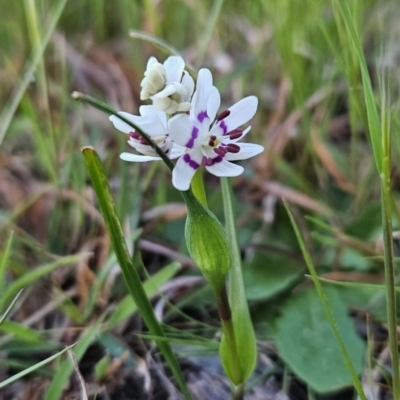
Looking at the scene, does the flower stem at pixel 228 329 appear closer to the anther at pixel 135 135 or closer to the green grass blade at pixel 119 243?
the green grass blade at pixel 119 243

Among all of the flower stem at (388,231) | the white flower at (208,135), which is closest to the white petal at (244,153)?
the white flower at (208,135)

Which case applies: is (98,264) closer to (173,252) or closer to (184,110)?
(173,252)

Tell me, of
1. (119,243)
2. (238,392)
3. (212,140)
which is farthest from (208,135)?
(238,392)

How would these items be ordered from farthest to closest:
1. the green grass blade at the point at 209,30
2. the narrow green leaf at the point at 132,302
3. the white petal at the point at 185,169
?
the green grass blade at the point at 209,30 → the narrow green leaf at the point at 132,302 → the white petal at the point at 185,169

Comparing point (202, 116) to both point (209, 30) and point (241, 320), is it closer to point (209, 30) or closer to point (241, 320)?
point (241, 320)

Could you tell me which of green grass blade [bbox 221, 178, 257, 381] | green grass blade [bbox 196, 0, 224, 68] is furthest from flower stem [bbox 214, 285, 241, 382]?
green grass blade [bbox 196, 0, 224, 68]

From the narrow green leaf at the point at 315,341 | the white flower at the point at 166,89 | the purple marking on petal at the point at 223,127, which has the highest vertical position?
the white flower at the point at 166,89

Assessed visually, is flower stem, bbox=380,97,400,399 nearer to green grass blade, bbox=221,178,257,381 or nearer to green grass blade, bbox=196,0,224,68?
green grass blade, bbox=221,178,257,381
